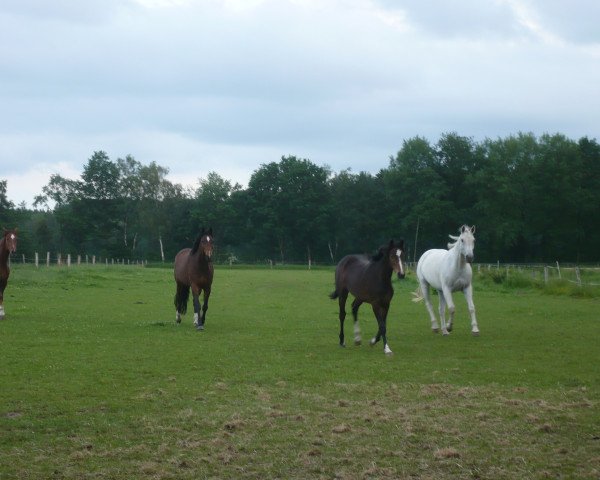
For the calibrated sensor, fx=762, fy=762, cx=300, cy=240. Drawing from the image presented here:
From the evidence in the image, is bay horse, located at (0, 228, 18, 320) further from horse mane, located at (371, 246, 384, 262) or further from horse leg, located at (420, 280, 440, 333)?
horse leg, located at (420, 280, 440, 333)

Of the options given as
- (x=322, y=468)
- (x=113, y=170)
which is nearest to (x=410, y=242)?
(x=113, y=170)

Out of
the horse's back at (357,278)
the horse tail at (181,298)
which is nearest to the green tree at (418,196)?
the horse tail at (181,298)

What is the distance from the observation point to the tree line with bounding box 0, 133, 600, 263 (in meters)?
80.5

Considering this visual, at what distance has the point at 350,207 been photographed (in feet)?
325

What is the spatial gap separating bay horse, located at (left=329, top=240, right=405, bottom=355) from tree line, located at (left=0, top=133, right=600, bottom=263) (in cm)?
6664

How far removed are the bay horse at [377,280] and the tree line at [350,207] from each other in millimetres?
66636

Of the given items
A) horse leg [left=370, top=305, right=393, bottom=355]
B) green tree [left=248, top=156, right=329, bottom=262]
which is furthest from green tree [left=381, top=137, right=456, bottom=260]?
horse leg [left=370, top=305, right=393, bottom=355]

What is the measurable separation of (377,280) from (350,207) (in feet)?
280

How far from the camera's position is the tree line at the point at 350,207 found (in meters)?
80.5

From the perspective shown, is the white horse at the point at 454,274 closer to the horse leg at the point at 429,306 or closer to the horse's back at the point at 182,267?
the horse leg at the point at 429,306

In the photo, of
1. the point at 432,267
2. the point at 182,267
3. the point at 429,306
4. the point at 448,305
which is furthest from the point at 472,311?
the point at 182,267

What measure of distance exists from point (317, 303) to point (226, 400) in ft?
58.1

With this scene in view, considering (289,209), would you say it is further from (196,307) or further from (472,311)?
(472,311)

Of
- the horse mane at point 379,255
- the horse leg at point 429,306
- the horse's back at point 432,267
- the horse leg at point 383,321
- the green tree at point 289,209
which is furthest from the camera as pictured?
the green tree at point 289,209
